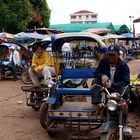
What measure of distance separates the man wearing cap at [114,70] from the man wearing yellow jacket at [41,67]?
9.10ft

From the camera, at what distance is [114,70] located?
687 cm

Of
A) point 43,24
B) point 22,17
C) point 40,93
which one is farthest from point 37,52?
point 43,24

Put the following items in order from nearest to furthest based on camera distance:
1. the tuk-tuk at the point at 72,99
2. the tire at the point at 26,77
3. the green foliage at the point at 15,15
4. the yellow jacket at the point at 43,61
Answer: the tuk-tuk at the point at 72,99 → the yellow jacket at the point at 43,61 → the tire at the point at 26,77 → the green foliage at the point at 15,15

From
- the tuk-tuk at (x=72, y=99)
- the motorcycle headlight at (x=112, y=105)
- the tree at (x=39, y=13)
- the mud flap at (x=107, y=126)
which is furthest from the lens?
the tree at (x=39, y=13)

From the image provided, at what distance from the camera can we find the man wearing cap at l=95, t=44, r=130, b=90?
6613mm

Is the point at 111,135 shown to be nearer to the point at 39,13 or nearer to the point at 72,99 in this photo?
the point at 72,99

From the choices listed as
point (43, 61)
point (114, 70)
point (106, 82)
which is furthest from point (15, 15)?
point (106, 82)

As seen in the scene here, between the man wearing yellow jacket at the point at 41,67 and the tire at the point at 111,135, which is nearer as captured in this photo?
the tire at the point at 111,135

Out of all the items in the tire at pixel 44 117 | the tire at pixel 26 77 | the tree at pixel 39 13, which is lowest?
the tire at pixel 26 77

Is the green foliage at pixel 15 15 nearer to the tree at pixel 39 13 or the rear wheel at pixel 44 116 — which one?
the tree at pixel 39 13

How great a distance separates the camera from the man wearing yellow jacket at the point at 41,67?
9.66 metres

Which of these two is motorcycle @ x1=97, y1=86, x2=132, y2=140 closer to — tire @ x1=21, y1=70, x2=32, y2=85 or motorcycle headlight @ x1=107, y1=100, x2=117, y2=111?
motorcycle headlight @ x1=107, y1=100, x2=117, y2=111

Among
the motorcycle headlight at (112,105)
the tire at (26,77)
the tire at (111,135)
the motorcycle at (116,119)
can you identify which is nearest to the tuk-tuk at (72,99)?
the motorcycle at (116,119)

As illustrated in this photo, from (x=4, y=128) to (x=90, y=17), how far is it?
12158 centimetres
